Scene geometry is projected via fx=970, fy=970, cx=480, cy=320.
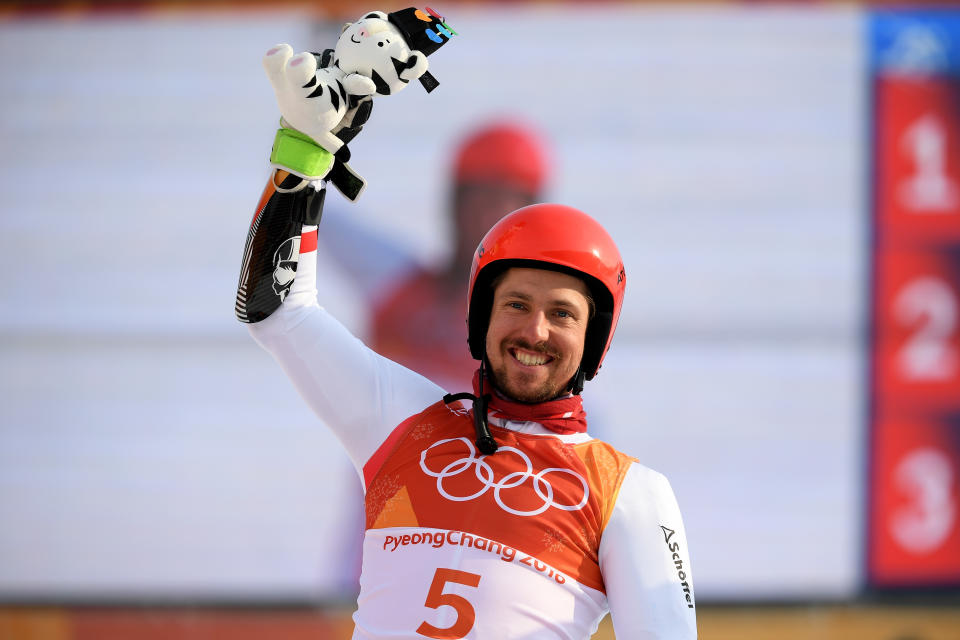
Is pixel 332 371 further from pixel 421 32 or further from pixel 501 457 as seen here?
pixel 421 32

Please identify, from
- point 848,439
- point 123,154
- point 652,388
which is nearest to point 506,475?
point 652,388

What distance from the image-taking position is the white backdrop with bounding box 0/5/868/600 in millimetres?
5074

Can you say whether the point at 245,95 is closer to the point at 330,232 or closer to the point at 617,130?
the point at 330,232

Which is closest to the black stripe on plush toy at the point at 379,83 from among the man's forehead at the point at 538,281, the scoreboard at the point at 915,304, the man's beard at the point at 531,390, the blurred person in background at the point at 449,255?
the man's forehead at the point at 538,281

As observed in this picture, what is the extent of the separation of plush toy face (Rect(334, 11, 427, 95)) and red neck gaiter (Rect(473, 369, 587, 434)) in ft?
2.32

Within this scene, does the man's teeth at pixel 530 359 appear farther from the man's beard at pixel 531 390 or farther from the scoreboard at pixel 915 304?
the scoreboard at pixel 915 304

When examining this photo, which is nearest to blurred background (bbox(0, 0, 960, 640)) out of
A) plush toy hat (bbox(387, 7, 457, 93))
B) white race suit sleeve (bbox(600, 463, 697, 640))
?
white race suit sleeve (bbox(600, 463, 697, 640))

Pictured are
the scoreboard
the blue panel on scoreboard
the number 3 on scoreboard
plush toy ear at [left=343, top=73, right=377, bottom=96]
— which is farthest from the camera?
the blue panel on scoreboard

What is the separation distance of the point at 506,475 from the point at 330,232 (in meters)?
3.49

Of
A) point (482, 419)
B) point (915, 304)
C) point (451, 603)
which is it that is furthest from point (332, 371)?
point (915, 304)

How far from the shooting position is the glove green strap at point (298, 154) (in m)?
2.03

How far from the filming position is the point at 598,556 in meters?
1.99

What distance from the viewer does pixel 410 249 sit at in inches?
209

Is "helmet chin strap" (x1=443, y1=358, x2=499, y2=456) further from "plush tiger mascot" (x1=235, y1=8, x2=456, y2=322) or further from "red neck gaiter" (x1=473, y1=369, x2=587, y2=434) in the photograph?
"plush tiger mascot" (x1=235, y1=8, x2=456, y2=322)
